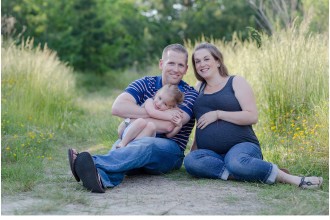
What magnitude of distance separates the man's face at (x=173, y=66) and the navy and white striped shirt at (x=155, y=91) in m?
0.11

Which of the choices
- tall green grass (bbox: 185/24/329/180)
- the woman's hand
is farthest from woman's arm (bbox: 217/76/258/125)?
tall green grass (bbox: 185/24/329/180)

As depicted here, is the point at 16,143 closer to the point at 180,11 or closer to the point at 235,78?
the point at 235,78

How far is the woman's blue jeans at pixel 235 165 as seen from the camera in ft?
13.8

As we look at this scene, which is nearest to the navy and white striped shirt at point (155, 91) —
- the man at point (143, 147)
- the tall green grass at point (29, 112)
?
the man at point (143, 147)

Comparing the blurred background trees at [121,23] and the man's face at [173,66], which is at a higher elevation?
the blurred background trees at [121,23]

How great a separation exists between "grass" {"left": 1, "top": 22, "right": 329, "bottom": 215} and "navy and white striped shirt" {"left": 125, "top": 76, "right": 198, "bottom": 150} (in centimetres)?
30

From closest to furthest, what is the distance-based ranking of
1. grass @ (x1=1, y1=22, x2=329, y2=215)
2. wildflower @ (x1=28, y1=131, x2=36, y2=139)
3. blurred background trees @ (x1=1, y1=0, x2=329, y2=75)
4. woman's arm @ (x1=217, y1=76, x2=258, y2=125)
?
grass @ (x1=1, y1=22, x2=329, y2=215) → woman's arm @ (x1=217, y1=76, x2=258, y2=125) → wildflower @ (x1=28, y1=131, x2=36, y2=139) → blurred background trees @ (x1=1, y1=0, x2=329, y2=75)

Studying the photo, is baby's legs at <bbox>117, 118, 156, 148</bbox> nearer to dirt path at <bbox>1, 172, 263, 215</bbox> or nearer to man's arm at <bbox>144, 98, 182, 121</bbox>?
man's arm at <bbox>144, 98, 182, 121</bbox>

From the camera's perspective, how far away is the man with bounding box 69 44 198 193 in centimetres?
407

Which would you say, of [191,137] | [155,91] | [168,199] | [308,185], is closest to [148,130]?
[155,91]

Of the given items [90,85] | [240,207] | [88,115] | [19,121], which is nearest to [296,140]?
[240,207]

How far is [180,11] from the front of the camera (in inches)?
792

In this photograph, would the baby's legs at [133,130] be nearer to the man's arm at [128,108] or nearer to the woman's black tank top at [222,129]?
the man's arm at [128,108]
